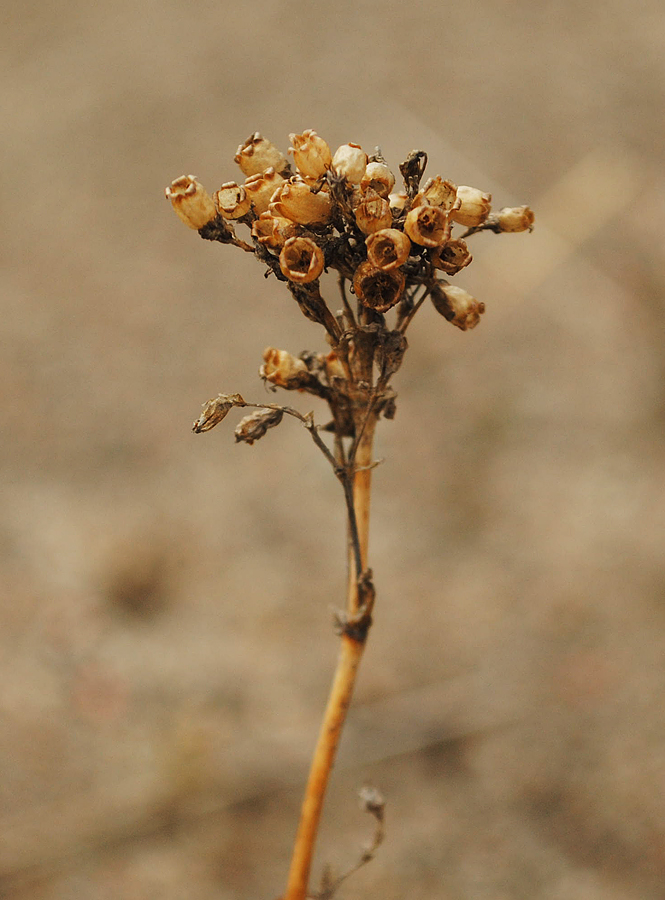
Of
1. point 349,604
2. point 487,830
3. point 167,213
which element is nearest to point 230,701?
point 487,830

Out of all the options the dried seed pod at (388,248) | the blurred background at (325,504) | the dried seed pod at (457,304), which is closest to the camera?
the dried seed pod at (388,248)

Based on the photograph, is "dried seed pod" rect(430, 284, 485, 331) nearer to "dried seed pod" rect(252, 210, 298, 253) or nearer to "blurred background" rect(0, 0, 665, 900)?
"dried seed pod" rect(252, 210, 298, 253)

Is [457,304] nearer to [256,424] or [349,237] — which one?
[349,237]

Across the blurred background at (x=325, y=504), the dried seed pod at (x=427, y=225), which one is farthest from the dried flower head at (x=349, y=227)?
the blurred background at (x=325, y=504)

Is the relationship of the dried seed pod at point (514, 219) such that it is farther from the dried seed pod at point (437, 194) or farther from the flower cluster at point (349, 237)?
the dried seed pod at point (437, 194)

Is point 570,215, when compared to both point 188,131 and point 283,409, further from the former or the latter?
point 283,409
